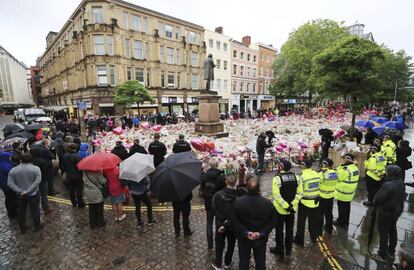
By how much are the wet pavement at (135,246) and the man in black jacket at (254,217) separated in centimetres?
116

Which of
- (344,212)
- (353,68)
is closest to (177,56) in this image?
(353,68)

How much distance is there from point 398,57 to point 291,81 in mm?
14265

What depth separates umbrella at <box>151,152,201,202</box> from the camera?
14.0 feet

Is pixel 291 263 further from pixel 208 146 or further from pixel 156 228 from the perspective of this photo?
pixel 208 146

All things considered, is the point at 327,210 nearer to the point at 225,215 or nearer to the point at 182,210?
the point at 225,215

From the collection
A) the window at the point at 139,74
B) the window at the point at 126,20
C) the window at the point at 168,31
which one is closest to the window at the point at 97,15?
the window at the point at 126,20

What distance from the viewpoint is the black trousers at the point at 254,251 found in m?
3.45

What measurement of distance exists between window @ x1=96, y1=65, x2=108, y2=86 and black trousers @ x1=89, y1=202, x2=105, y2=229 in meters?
27.0

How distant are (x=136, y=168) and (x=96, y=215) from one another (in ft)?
5.86

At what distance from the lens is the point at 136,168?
16.4ft

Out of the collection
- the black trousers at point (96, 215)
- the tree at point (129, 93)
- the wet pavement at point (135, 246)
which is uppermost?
the tree at point (129, 93)

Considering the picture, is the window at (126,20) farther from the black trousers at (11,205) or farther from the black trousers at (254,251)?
the black trousers at (254,251)

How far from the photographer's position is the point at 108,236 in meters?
5.11

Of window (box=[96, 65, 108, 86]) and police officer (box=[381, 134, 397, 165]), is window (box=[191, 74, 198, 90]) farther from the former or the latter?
police officer (box=[381, 134, 397, 165])
